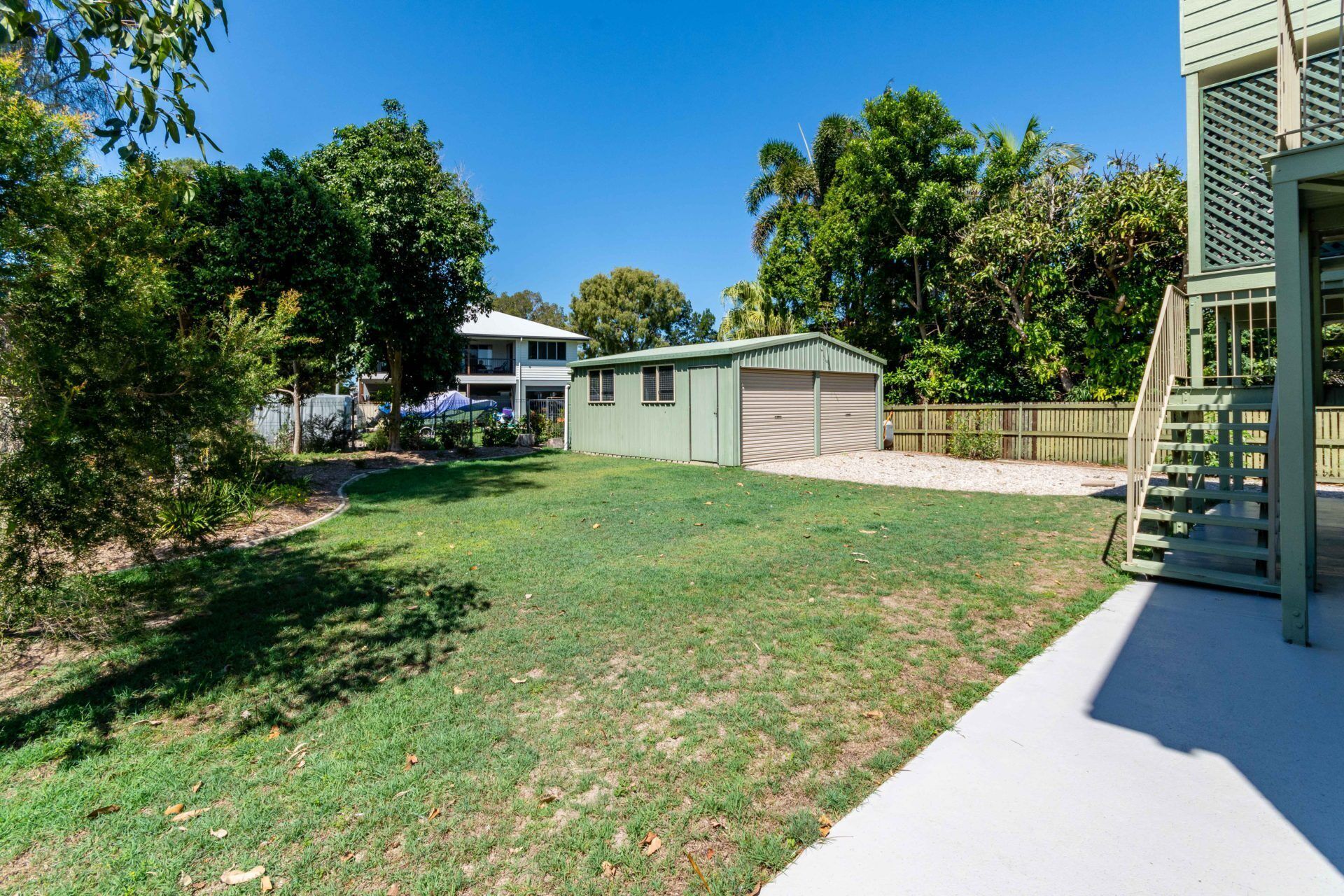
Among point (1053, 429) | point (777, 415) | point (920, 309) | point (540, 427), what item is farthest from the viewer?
point (540, 427)

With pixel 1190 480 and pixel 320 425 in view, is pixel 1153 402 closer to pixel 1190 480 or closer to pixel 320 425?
pixel 1190 480

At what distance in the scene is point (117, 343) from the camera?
158 inches

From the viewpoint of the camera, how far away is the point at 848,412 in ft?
55.5

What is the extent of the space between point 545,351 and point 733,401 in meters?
21.3

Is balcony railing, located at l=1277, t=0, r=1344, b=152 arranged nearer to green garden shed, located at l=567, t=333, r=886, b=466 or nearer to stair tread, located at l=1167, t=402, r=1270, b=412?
stair tread, located at l=1167, t=402, r=1270, b=412

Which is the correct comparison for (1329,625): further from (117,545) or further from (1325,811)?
(117,545)

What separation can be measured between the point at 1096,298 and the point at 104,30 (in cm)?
1890

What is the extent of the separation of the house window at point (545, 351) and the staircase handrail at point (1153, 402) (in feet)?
92.6

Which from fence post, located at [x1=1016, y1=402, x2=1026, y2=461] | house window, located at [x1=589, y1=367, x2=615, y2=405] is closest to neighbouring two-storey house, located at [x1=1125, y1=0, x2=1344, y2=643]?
fence post, located at [x1=1016, y1=402, x2=1026, y2=461]

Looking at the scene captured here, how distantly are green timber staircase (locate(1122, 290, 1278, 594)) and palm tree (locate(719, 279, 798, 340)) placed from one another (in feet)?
52.8

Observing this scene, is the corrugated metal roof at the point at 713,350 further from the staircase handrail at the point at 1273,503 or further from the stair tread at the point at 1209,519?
the staircase handrail at the point at 1273,503

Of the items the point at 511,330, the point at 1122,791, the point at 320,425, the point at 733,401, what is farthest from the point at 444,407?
the point at 1122,791

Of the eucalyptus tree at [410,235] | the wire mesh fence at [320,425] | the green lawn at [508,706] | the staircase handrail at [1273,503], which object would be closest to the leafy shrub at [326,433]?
the wire mesh fence at [320,425]

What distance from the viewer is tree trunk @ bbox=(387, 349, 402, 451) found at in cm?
1652
